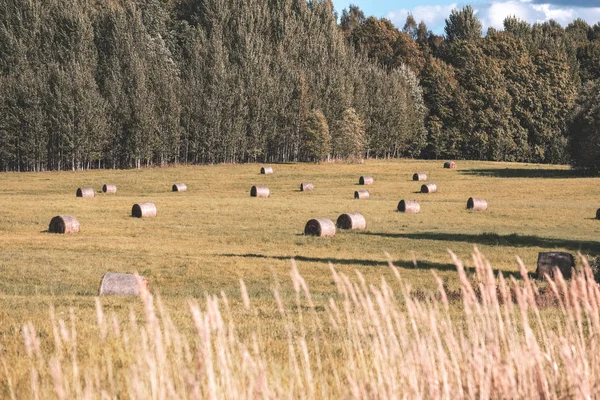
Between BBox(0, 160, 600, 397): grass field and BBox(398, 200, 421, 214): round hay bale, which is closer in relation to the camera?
BBox(0, 160, 600, 397): grass field

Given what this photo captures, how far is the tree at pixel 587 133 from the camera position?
66.1m

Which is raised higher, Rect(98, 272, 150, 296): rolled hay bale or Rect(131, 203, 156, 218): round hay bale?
Rect(98, 272, 150, 296): rolled hay bale

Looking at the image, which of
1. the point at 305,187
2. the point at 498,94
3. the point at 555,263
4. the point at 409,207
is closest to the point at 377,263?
the point at 555,263

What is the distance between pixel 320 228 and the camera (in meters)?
31.0

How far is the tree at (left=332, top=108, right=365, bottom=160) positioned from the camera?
300 ft

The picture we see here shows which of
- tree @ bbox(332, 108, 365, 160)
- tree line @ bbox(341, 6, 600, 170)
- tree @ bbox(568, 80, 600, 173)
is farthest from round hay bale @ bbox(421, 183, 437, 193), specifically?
tree line @ bbox(341, 6, 600, 170)

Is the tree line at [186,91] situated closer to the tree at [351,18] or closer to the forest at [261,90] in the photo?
the forest at [261,90]

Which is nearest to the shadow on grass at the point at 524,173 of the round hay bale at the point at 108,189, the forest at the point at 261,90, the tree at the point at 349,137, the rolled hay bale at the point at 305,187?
the forest at the point at 261,90

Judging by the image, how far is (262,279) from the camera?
72.3 ft

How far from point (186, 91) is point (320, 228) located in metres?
60.6

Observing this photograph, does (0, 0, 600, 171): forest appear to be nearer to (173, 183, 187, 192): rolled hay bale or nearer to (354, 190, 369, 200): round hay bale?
(173, 183, 187, 192): rolled hay bale

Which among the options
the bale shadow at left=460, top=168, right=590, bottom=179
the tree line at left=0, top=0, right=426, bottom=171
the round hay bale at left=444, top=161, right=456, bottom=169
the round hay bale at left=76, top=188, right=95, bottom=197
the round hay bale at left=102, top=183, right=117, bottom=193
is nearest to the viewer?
the round hay bale at left=76, top=188, right=95, bottom=197

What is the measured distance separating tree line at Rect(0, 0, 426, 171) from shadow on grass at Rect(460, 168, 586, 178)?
20.2 metres

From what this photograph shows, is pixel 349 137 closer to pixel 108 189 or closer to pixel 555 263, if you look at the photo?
pixel 108 189
